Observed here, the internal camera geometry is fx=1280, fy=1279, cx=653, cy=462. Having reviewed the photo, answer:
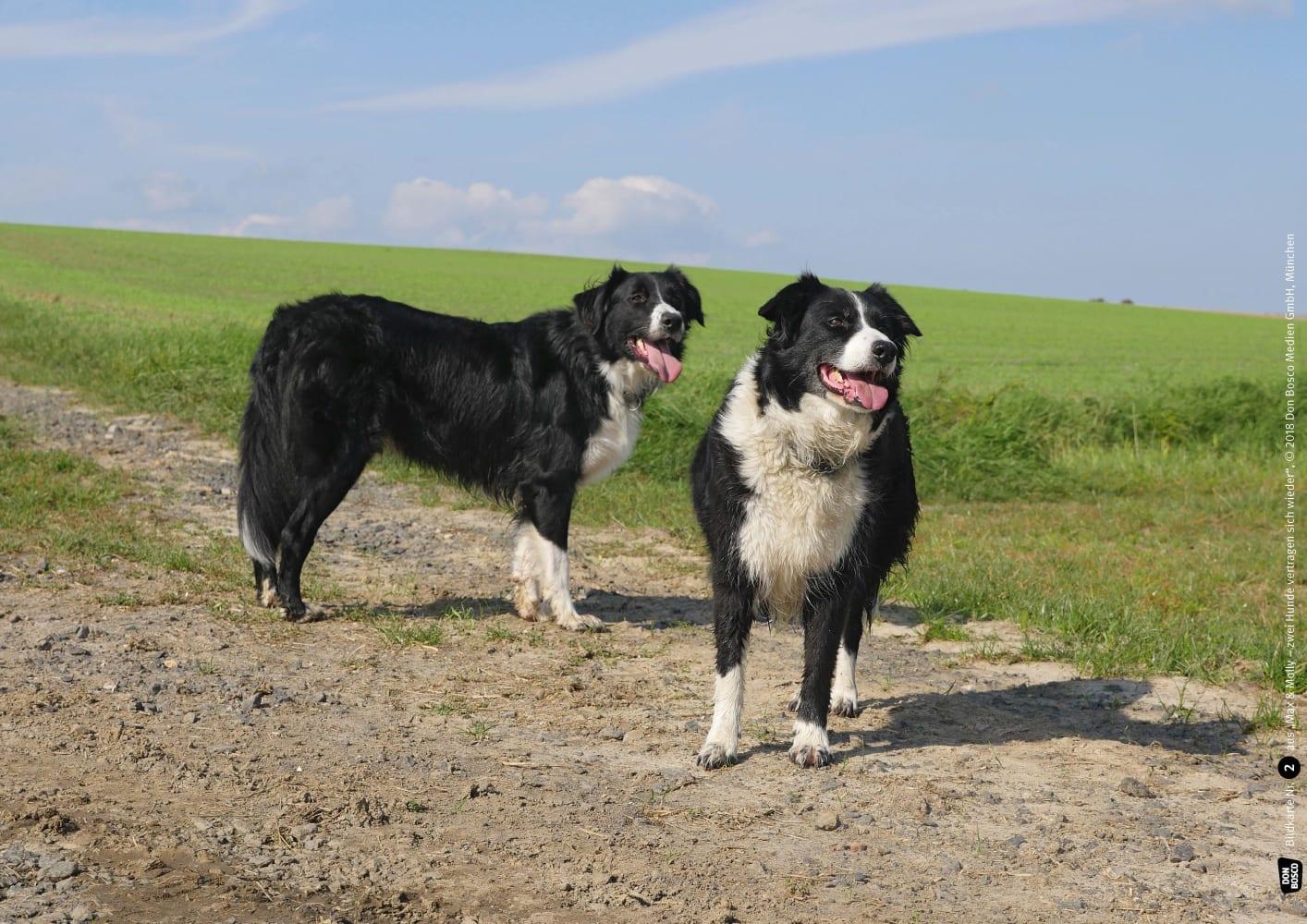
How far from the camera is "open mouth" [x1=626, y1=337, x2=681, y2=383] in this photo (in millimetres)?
7434

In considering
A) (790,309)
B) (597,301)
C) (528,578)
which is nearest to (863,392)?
(790,309)

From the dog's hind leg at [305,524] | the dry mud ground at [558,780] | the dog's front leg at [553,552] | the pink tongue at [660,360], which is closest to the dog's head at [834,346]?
the dry mud ground at [558,780]

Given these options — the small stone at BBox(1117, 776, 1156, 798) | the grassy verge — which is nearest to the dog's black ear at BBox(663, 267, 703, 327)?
the grassy verge

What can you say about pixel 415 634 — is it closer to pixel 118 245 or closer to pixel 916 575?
pixel 916 575

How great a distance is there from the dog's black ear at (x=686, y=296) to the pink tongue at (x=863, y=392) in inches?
112

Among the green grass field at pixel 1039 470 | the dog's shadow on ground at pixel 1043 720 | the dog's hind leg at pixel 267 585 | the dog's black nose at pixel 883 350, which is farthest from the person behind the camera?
the green grass field at pixel 1039 470

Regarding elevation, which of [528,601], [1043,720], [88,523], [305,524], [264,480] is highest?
[264,480]

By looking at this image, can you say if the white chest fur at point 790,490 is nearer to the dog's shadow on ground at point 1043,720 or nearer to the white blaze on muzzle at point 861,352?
the white blaze on muzzle at point 861,352

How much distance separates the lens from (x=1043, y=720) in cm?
593

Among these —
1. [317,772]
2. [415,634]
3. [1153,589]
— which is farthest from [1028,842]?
[1153,589]

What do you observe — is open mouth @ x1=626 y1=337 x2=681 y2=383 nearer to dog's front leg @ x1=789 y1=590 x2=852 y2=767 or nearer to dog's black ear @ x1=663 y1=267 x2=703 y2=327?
dog's black ear @ x1=663 y1=267 x2=703 y2=327

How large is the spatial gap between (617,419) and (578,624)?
1.23 metres

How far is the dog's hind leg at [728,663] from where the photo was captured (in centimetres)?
504

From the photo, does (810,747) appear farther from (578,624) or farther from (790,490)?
(578,624)
